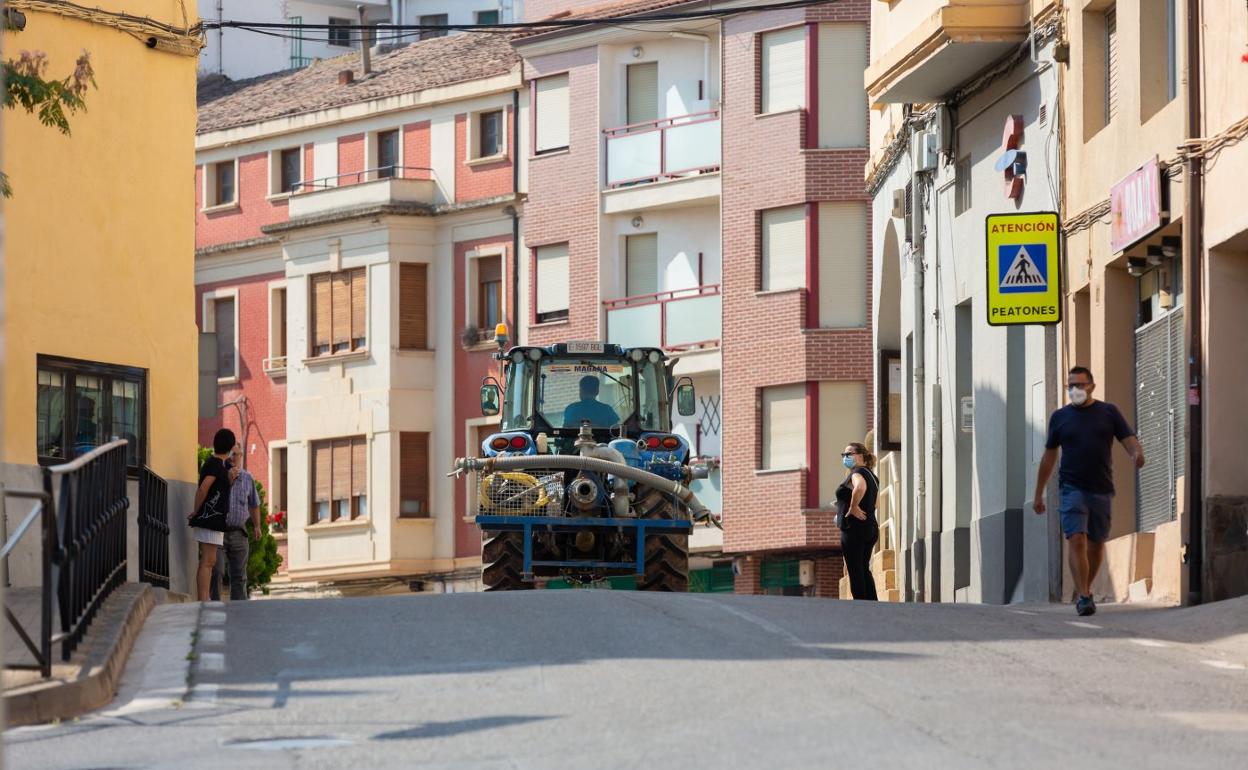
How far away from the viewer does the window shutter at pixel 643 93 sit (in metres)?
52.7

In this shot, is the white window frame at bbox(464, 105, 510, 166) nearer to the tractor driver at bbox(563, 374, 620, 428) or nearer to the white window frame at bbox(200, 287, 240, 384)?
the white window frame at bbox(200, 287, 240, 384)

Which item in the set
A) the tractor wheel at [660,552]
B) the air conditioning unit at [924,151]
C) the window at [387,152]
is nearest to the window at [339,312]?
the window at [387,152]

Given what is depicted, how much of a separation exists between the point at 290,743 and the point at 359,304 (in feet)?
155

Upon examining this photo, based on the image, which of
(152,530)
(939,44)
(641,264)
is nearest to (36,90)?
(152,530)

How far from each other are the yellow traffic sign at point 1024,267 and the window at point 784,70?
80.6ft

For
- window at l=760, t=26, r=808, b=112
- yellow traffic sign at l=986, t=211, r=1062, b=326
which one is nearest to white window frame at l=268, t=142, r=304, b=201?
window at l=760, t=26, r=808, b=112

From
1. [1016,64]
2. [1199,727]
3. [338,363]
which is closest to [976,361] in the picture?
[1016,64]

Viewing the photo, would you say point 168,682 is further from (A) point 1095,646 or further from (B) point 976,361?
(B) point 976,361

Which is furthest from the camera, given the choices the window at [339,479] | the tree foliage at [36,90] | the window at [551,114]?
the window at [339,479]

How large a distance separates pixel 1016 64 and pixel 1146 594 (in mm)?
8137

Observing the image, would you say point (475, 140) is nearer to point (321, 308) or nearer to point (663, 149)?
point (321, 308)

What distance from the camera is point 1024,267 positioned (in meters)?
25.3

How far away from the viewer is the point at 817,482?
4809 centimetres

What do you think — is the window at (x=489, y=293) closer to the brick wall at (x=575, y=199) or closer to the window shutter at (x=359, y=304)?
the brick wall at (x=575, y=199)
